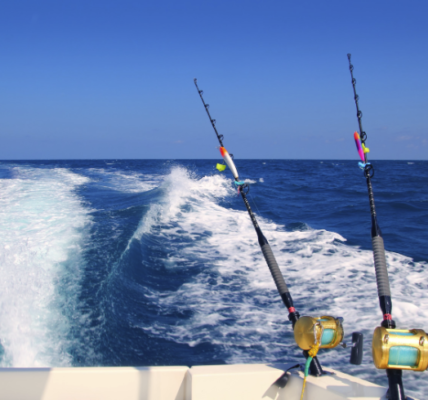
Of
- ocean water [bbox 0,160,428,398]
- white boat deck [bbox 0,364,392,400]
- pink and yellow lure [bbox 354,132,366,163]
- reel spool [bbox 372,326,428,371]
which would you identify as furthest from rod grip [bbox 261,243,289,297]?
ocean water [bbox 0,160,428,398]

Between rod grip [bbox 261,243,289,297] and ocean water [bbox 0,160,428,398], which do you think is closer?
rod grip [bbox 261,243,289,297]

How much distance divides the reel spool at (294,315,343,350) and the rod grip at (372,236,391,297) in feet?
0.88

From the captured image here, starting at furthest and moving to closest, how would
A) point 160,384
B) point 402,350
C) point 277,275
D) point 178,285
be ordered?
1. point 178,285
2. point 277,275
3. point 160,384
4. point 402,350

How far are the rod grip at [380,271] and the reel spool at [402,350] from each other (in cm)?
28

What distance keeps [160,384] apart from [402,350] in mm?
1174

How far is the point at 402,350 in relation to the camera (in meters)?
1.40

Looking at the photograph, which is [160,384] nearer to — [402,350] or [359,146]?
[402,350]

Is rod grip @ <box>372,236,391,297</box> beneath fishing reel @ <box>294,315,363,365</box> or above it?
above

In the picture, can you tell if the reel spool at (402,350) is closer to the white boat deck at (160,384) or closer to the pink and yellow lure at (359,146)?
the white boat deck at (160,384)

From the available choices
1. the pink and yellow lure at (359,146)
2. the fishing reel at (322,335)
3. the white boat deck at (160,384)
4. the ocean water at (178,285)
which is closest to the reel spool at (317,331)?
the fishing reel at (322,335)

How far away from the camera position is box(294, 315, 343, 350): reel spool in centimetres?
167

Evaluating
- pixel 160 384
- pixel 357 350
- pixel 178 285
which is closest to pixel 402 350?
pixel 357 350

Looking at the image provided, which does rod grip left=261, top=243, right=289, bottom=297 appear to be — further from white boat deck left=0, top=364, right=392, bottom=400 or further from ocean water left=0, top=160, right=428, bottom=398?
ocean water left=0, top=160, right=428, bottom=398

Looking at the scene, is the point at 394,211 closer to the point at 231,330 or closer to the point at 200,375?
the point at 231,330
